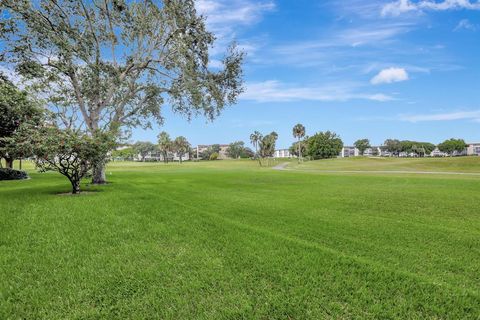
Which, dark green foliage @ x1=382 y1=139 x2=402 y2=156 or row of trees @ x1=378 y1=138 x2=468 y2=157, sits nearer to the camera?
row of trees @ x1=378 y1=138 x2=468 y2=157

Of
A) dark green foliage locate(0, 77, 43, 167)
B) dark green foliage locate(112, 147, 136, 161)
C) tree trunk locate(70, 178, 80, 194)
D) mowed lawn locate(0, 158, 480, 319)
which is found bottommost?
mowed lawn locate(0, 158, 480, 319)

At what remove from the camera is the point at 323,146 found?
105438 millimetres

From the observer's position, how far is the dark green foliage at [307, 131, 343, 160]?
4149 inches

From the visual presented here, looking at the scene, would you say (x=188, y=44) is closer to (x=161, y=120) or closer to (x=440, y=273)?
(x=161, y=120)

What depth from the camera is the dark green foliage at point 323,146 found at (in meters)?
105

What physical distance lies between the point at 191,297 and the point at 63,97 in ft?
71.1

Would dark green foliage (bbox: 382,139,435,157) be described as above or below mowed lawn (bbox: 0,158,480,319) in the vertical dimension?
above

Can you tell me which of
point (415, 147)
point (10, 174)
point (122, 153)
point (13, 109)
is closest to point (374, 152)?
point (415, 147)

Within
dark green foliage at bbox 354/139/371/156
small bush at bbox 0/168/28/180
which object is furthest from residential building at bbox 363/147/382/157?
small bush at bbox 0/168/28/180

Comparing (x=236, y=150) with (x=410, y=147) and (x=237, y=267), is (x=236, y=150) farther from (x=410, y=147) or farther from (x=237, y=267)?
(x=237, y=267)

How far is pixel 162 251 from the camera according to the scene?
19.3ft

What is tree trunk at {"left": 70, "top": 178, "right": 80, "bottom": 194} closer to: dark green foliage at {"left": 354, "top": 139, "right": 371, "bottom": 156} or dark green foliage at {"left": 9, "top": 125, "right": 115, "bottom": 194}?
dark green foliage at {"left": 9, "top": 125, "right": 115, "bottom": 194}

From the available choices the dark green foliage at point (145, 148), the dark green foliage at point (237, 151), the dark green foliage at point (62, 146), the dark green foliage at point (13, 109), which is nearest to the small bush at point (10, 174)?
the dark green foliage at point (13, 109)

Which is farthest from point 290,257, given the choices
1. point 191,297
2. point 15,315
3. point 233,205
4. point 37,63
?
point 37,63
